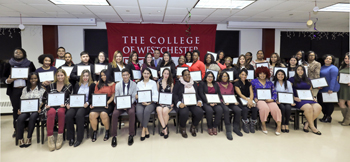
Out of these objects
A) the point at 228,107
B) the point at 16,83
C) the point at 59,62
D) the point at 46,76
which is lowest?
the point at 228,107

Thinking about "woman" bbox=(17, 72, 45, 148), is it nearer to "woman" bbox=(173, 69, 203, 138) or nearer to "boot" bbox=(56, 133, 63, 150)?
"boot" bbox=(56, 133, 63, 150)

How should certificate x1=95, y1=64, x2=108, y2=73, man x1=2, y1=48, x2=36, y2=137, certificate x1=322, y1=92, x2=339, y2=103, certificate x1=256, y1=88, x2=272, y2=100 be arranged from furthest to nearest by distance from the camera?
certificate x1=322, y1=92, x2=339, y2=103 < certificate x1=95, y1=64, x2=108, y2=73 < certificate x1=256, y1=88, x2=272, y2=100 < man x1=2, y1=48, x2=36, y2=137

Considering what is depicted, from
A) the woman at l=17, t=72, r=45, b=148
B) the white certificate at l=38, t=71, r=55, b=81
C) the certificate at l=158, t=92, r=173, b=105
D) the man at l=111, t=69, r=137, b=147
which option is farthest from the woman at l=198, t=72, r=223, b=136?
the woman at l=17, t=72, r=45, b=148

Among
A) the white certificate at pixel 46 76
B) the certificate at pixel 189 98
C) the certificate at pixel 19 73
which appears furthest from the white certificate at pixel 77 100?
the certificate at pixel 189 98

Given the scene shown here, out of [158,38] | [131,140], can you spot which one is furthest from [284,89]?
[158,38]

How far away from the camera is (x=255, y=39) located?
7.03 m

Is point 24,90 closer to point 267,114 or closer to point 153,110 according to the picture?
point 153,110

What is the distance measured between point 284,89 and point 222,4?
2430mm

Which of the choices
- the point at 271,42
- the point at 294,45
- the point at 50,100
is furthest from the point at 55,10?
the point at 294,45

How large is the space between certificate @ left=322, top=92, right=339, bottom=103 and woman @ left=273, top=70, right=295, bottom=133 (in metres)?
1.05

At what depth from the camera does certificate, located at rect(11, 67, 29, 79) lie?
11.2 ft

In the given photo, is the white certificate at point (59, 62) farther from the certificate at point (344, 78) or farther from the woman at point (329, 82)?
the certificate at point (344, 78)

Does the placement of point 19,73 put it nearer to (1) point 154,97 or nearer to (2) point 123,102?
(2) point 123,102

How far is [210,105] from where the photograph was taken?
370 cm
